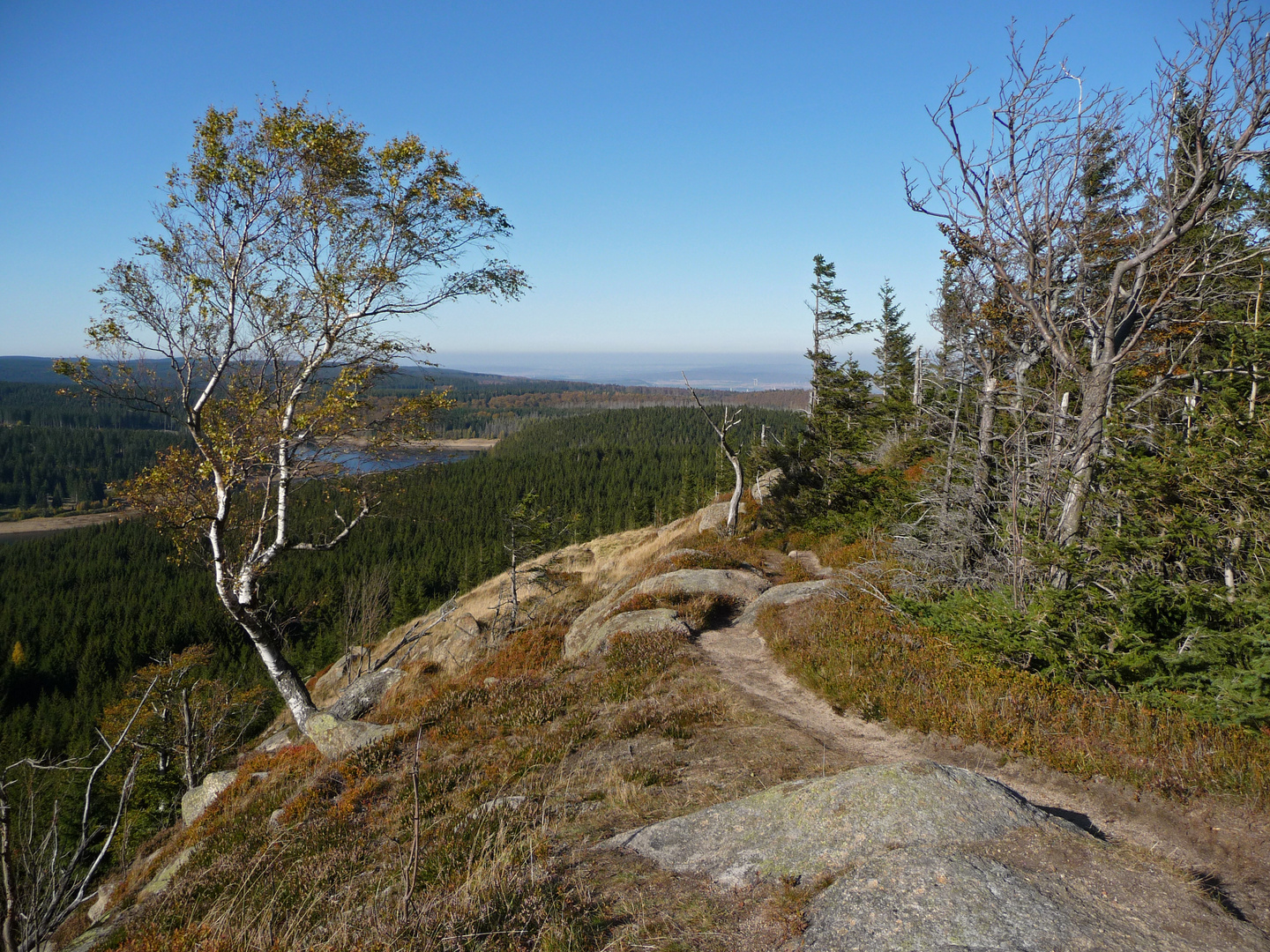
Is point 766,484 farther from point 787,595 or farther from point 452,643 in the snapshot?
point 452,643

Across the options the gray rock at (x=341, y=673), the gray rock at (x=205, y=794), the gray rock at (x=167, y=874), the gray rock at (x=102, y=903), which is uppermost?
the gray rock at (x=167, y=874)

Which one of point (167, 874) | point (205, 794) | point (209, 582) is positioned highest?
point (167, 874)

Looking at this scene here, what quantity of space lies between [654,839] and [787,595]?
9.09 meters

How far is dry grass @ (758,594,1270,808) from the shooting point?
5855mm

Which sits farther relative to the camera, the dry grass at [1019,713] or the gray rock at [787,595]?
the gray rock at [787,595]

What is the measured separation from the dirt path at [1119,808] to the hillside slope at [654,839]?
0.02 m

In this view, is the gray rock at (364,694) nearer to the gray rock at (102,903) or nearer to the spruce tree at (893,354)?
the gray rock at (102,903)

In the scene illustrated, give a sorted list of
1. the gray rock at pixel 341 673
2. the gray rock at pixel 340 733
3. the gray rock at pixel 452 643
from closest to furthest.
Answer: the gray rock at pixel 340 733 < the gray rock at pixel 452 643 < the gray rock at pixel 341 673

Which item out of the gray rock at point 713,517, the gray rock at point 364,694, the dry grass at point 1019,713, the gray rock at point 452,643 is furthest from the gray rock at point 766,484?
the gray rock at point 364,694

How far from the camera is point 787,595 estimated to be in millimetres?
14039

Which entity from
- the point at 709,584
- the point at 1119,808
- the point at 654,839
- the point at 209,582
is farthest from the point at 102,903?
the point at 209,582

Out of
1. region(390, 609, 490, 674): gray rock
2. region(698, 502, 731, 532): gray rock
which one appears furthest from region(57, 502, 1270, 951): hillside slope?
region(698, 502, 731, 532): gray rock

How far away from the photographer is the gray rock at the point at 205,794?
42.2 feet

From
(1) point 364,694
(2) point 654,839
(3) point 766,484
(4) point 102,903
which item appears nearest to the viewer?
(2) point 654,839
